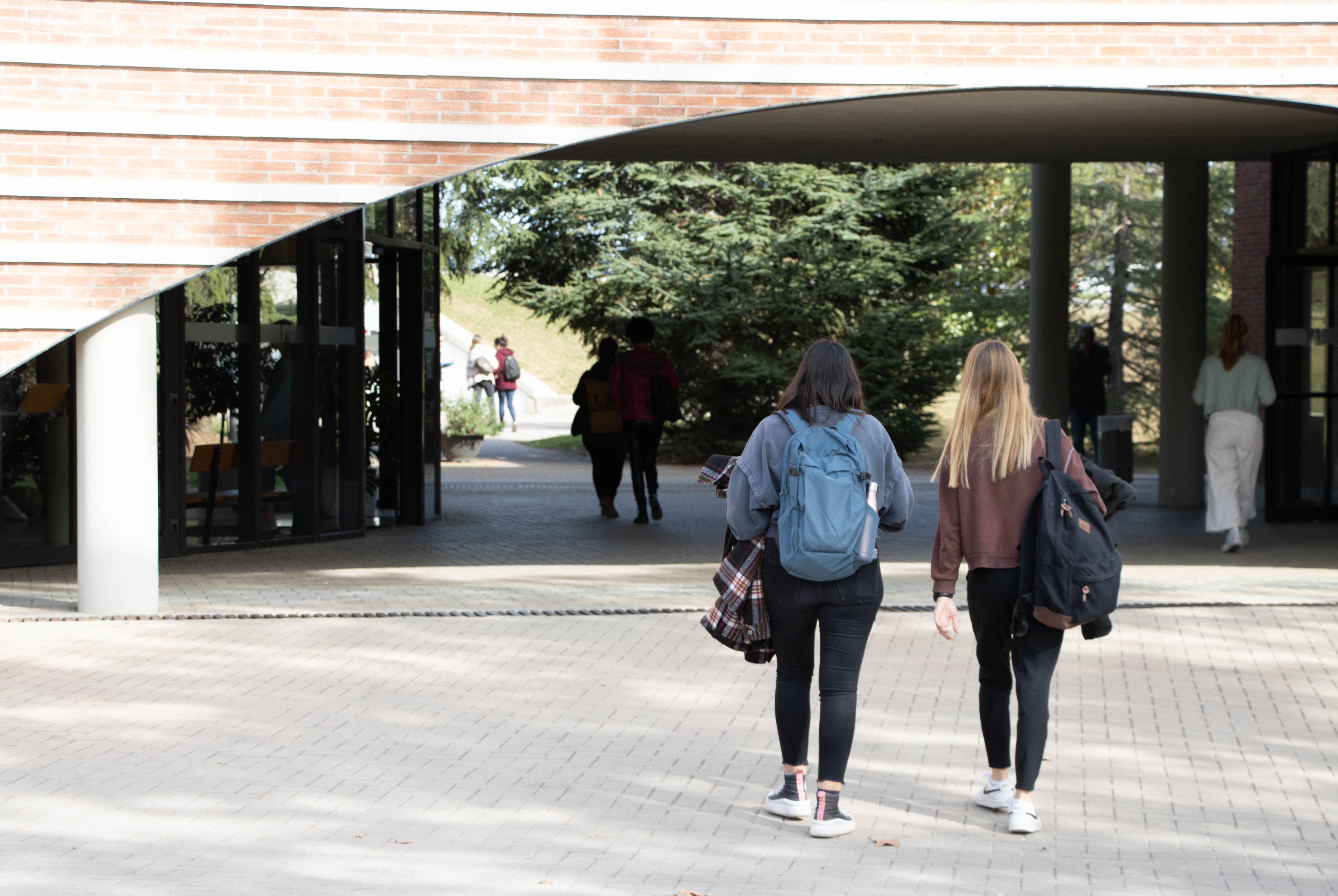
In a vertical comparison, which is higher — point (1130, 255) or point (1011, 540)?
point (1130, 255)

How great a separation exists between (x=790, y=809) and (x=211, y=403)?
7782 mm

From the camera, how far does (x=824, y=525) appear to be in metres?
4.61

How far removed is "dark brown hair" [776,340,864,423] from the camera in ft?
15.6

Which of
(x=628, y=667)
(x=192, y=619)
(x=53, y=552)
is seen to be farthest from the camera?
(x=53, y=552)

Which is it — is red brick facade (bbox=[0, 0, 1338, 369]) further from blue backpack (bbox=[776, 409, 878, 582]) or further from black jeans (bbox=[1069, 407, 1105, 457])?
black jeans (bbox=[1069, 407, 1105, 457])

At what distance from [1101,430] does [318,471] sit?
9199 mm

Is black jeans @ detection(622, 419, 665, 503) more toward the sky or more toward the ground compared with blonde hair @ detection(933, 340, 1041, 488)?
more toward the ground

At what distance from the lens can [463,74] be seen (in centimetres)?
907

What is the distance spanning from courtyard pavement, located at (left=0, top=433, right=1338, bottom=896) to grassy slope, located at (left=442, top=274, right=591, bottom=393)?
2857cm

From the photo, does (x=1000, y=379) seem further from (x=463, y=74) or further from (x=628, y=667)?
(x=463, y=74)

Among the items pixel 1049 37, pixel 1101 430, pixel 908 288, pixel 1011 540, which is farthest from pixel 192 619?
pixel 908 288

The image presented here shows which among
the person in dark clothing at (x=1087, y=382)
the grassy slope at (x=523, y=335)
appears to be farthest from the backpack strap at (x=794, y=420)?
the grassy slope at (x=523, y=335)

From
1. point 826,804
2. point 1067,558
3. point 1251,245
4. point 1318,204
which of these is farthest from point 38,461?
point 1251,245

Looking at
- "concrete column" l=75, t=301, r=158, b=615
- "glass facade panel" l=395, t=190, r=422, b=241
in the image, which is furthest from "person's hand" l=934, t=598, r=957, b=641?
"glass facade panel" l=395, t=190, r=422, b=241
